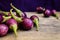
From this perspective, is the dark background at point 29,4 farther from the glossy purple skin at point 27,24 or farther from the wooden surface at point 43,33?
the glossy purple skin at point 27,24

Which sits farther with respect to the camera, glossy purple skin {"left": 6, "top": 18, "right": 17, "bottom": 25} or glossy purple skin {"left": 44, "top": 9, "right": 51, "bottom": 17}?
glossy purple skin {"left": 44, "top": 9, "right": 51, "bottom": 17}

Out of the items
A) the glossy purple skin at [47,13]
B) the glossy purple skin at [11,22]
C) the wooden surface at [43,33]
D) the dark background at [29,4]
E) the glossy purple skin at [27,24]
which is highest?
the dark background at [29,4]

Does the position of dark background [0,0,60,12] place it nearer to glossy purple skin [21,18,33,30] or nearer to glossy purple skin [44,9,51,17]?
glossy purple skin [44,9,51,17]

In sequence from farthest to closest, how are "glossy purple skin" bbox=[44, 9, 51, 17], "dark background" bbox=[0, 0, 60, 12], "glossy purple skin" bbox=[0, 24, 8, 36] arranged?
"dark background" bbox=[0, 0, 60, 12]
"glossy purple skin" bbox=[44, 9, 51, 17]
"glossy purple skin" bbox=[0, 24, 8, 36]

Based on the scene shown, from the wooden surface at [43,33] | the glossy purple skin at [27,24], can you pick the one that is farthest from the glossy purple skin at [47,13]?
the glossy purple skin at [27,24]

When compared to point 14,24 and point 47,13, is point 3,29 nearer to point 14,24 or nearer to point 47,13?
point 14,24

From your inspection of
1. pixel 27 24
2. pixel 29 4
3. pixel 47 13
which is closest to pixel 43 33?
pixel 27 24

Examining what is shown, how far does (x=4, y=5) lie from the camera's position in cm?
108

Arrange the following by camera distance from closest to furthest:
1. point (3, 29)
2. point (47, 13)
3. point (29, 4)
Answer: point (3, 29) → point (47, 13) → point (29, 4)

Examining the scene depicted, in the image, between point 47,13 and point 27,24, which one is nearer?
point 27,24

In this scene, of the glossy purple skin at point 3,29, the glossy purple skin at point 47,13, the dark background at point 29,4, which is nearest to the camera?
the glossy purple skin at point 3,29

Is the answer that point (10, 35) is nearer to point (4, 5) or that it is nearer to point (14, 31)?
point (14, 31)

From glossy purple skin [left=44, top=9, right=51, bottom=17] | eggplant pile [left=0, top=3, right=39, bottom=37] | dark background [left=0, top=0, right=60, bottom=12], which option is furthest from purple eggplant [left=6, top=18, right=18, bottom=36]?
dark background [left=0, top=0, right=60, bottom=12]

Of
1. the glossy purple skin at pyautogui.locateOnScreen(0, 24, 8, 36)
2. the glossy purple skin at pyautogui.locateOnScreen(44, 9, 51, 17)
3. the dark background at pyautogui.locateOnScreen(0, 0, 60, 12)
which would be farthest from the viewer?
the dark background at pyautogui.locateOnScreen(0, 0, 60, 12)
